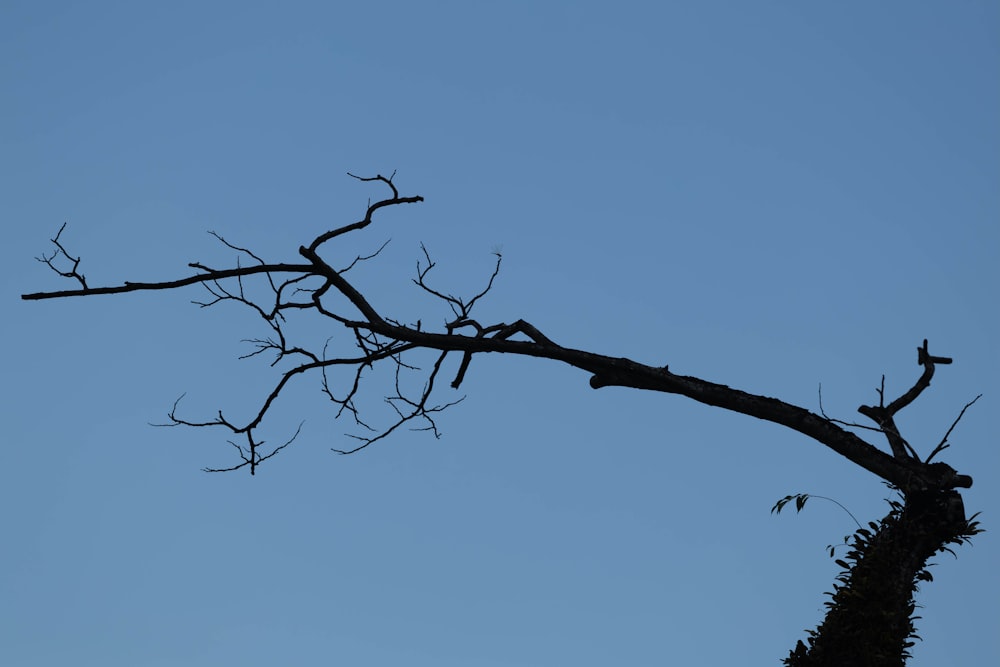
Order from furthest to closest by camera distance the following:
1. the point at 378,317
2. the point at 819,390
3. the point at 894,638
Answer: the point at 378,317, the point at 819,390, the point at 894,638

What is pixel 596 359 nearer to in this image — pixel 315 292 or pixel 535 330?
pixel 535 330

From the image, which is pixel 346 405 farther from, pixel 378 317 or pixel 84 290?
pixel 84 290

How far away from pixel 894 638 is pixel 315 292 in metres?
5.27

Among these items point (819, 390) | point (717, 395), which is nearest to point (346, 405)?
point (717, 395)

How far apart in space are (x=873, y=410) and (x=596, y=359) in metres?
2.26

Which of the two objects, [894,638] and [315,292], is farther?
[315,292]

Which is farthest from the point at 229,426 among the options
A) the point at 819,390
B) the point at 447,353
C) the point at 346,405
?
the point at 819,390

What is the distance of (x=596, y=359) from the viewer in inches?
345

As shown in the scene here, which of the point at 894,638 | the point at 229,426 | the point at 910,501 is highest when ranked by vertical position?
the point at 229,426

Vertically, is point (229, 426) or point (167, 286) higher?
point (167, 286)

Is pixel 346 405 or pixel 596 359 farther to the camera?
pixel 346 405

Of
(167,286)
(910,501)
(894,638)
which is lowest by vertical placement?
(894,638)

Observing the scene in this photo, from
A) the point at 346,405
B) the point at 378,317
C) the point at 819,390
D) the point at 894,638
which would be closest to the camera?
the point at 894,638

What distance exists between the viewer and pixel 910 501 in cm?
820
